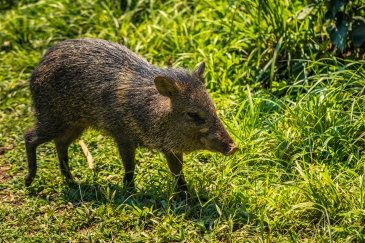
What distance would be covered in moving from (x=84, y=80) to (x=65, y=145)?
621mm

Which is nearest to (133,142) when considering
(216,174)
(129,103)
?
(129,103)

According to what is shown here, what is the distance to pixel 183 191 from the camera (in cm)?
603

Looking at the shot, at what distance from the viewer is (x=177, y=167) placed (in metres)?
6.13

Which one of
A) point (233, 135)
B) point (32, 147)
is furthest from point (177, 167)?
point (32, 147)

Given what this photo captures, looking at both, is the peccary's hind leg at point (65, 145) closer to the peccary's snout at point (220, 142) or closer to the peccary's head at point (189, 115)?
the peccary's head at point (189, 115)

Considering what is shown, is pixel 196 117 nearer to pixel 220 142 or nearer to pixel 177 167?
pixel 220 142

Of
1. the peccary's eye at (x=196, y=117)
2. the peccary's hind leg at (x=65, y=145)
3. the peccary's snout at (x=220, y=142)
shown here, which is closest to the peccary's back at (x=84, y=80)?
the peccary's hind leg at (x=65, y=145)

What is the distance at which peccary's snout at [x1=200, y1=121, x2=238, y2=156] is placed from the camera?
5707mm

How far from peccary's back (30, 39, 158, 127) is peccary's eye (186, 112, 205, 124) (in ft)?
1.76

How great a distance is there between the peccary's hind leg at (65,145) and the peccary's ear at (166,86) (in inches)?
40.4

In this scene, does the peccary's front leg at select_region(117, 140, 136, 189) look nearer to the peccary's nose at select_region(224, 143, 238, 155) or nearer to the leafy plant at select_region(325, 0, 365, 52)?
the peccary's nose at select_region(224, 143, 238, 155)

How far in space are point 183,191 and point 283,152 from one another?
2.87 ft

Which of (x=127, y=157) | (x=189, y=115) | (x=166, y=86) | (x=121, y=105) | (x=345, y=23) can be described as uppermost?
(x=345, y=23)

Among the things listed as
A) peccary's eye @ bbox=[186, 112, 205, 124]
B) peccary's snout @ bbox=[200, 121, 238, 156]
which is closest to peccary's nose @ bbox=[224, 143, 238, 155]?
peccary's snout @ bbox=[200, 121, 238, 156]
